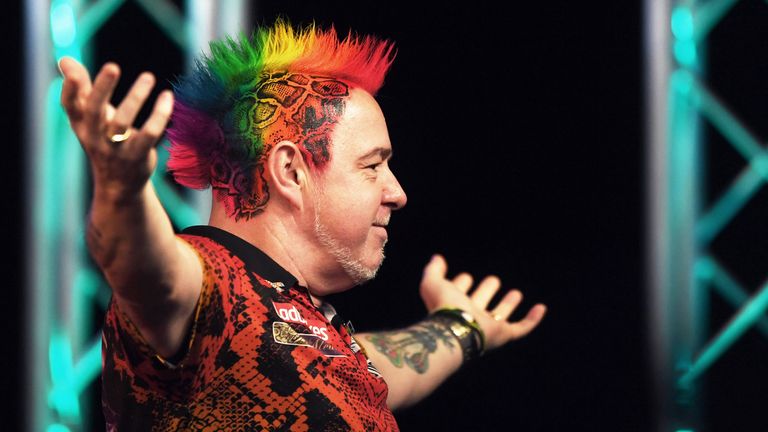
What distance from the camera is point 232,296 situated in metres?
1.38

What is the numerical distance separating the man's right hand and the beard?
565mm

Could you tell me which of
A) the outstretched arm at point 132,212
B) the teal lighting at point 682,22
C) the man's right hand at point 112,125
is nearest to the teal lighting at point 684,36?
the teal lighting at point 682,22

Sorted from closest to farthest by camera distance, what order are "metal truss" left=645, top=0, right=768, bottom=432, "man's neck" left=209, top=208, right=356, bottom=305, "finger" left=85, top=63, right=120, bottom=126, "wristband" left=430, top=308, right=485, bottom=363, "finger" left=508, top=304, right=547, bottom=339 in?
1. "finger" left=85, top=63, right=120, bottom=126
2. "man's neck" left=209, top=208, right=356, bottom=305
3. "wristband" left=430, top=308, right=485, bottom=363
4. "finger" left=508, top=304, right=547, bottom=339
5. "metal truss" left=645, top=0, right=768, bottom=432

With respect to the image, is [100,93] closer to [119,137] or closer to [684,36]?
[119,137]

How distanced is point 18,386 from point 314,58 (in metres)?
1.80

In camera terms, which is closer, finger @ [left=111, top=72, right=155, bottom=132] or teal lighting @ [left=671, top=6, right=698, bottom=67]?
finger @ [left=111, top=72, right=155, bottom=132]

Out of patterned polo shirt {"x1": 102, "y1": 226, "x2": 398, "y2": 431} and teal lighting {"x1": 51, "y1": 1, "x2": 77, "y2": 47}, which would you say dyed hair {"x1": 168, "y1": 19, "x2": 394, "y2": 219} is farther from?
teal lighting {"x1": 51, "y1": 1, "x2": 77, "y2": 47}

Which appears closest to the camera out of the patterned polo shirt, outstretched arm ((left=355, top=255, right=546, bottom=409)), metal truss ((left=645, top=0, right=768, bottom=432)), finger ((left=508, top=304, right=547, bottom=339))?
the patterned polo shirt

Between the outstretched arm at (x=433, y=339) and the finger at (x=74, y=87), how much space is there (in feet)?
3.48

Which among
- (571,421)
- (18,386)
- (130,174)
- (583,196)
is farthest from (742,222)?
(130,174)

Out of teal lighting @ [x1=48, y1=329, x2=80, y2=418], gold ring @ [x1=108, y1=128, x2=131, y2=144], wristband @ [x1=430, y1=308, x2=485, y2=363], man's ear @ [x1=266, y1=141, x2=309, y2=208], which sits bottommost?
teal lighting @ [x1=48, y1=329, x2=80, y2=418]

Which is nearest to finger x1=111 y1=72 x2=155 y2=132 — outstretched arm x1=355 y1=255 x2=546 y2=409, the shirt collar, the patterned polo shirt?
the patterned polo shirt

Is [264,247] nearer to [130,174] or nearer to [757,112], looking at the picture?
[130,174]

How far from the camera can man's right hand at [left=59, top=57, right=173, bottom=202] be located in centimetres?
108
